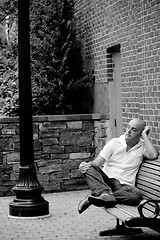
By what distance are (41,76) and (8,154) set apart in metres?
1.89

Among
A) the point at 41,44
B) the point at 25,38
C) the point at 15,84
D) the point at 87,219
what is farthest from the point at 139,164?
the point at 15,84

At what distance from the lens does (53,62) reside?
13.0 m

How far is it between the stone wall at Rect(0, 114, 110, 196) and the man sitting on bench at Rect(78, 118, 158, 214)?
3929 mm

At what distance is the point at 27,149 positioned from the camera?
375 inches

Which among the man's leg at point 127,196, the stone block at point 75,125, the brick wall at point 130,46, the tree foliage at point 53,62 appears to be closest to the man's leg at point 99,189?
the man's leg at point 127,196

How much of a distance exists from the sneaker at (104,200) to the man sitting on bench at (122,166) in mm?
25

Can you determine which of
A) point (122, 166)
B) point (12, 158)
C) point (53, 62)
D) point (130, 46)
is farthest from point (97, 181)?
point (53, 62)

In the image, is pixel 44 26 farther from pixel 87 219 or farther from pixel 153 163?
pixel 153 163

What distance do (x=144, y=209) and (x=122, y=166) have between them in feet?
2.23

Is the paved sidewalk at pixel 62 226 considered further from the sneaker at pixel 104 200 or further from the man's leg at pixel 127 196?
the sneaker at pixel 104 200

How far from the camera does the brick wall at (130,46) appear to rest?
991 centimetres

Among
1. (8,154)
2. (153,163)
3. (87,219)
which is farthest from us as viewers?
(8,154)

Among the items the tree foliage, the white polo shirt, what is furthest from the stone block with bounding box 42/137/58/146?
the white polo shirt

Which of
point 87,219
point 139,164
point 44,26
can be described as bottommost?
point 87,219
